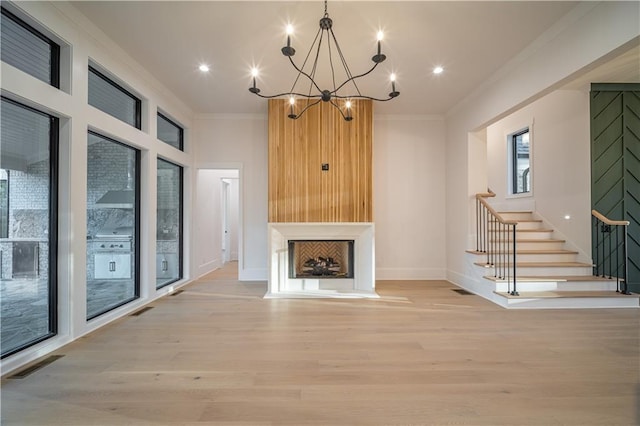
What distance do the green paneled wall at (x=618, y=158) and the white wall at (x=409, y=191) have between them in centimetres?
220

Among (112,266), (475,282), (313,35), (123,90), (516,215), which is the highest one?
(313,35)

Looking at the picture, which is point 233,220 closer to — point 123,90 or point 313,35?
point 123,90

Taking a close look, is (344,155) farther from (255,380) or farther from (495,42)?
(255,380)

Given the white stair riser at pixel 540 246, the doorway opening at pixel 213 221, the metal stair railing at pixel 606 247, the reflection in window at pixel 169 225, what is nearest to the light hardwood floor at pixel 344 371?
the metal stair railing at pixel 606 247

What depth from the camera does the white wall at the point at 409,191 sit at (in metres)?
5.64

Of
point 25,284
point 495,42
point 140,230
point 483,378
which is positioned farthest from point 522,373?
point 140,230

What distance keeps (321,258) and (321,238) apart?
46cm

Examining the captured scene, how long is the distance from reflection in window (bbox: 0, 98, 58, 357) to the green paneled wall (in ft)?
22.4

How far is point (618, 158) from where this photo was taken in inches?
176

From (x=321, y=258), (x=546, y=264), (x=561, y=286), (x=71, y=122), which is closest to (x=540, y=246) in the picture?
(x=546, y=264)

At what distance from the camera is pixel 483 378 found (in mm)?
2127

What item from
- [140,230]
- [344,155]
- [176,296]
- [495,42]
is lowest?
[176,296]

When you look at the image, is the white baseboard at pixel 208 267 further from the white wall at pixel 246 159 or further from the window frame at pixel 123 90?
the window frame at pixel 123 90

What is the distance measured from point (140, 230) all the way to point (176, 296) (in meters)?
1.14
